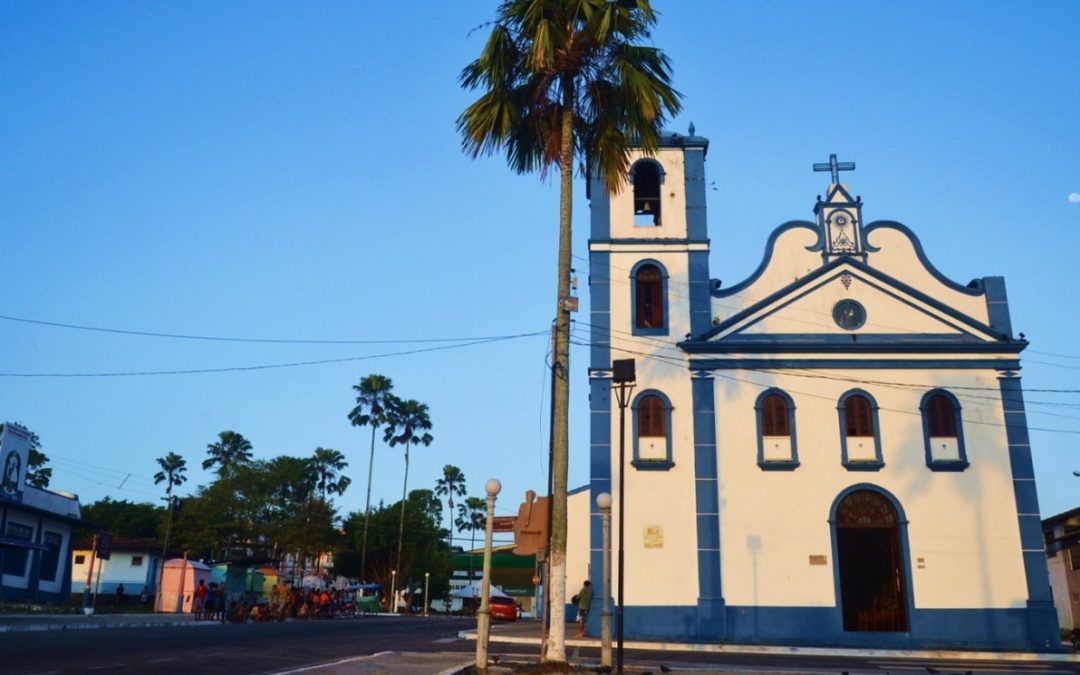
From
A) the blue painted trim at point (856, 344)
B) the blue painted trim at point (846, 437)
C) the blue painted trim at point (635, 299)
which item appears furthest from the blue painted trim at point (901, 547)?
the blue painted trim at point (635, 299)

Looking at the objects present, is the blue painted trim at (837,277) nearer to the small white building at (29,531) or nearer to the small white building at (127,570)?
the small white building at (29,531)

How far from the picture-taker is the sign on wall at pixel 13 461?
38.1 meters

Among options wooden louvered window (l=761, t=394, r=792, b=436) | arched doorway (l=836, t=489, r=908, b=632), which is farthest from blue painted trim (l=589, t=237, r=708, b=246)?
arched doorway (l=836, t=489, r=908, b=632)

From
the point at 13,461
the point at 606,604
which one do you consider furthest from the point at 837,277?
the point at 13,461

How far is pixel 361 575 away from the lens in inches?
2672

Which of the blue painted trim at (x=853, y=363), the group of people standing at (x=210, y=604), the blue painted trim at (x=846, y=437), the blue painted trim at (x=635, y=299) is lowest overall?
the group of people standing at (x=210, y=604)

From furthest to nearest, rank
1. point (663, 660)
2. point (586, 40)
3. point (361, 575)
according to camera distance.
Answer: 1. point (361, 575)
2. point (663, 660)
3. point (586, 40)

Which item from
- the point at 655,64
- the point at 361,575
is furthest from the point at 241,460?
the point at 655,64

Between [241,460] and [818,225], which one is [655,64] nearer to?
[818,225]

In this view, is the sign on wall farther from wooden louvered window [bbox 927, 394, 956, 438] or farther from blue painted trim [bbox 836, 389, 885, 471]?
wooden louvered window [bbox 927, 394, 956, 438]

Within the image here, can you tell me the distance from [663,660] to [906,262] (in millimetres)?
15176

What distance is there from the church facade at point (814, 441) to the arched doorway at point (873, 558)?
0.06 metres

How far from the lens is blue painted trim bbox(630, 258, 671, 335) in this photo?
2772cm

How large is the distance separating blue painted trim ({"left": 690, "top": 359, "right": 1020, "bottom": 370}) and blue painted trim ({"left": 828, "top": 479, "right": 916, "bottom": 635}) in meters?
3.59
